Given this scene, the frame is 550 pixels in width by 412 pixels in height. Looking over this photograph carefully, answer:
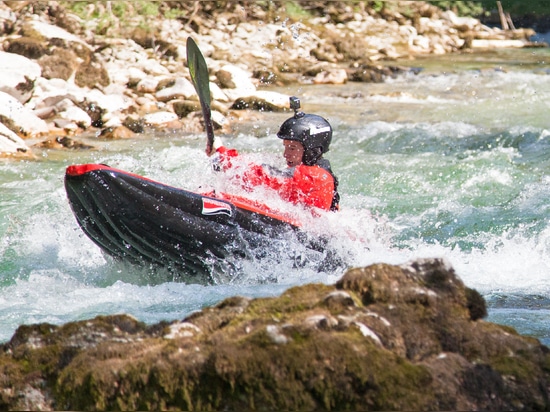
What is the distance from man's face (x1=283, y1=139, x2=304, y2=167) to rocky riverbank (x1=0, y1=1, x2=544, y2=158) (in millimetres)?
4590

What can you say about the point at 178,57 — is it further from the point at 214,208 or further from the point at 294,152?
the point at 214,208

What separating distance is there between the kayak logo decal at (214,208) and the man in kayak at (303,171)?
0.42 m

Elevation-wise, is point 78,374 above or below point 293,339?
below

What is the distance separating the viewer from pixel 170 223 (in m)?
5.60

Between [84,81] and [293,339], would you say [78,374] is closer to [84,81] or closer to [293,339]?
[293,339]

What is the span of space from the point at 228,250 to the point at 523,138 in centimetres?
604

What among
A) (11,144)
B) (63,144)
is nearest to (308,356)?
(11,144)

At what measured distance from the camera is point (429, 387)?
281 cm

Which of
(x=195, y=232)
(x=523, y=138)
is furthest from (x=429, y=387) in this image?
(x=523, y=138)

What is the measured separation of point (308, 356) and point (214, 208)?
2.97 meters

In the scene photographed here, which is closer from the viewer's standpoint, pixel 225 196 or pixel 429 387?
pixel 429 387

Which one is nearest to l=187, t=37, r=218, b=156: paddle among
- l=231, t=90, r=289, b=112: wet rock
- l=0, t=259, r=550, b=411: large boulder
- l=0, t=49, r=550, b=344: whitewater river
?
l=0, t=49, r=550, b=344: whitewater river

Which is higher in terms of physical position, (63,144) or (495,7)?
(63,144)

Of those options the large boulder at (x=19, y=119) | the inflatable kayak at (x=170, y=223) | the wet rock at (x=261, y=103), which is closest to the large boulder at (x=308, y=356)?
the inflatable kayak at (x=170, y=223)
